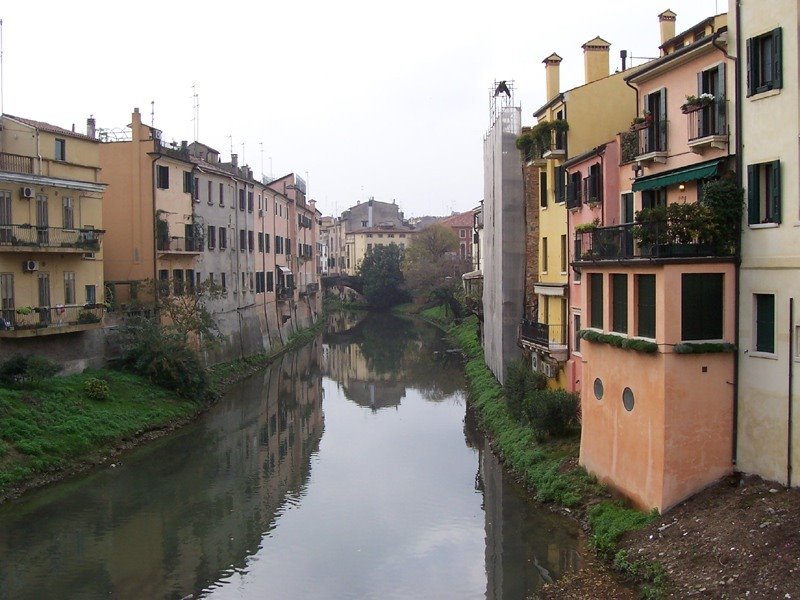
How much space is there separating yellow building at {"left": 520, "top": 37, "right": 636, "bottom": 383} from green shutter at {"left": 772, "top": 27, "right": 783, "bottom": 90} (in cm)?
1134

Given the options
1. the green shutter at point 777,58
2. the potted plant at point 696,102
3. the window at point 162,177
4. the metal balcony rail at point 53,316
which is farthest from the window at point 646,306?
the window at point 162,177

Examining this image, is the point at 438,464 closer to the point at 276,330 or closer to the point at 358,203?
A: the point at 276,330

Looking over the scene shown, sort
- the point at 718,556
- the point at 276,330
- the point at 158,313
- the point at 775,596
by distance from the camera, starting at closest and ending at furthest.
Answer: the point at 775,596 → the point at 718,556 → the point at 158,313 → the point at 276,330

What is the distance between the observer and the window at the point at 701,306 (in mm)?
17578

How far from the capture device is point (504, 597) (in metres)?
16.8

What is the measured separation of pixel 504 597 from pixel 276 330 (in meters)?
43.8

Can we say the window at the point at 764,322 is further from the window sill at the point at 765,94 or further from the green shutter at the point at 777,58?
the green shutter at the point at 777,58

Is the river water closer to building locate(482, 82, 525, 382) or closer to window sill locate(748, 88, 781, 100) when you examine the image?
building locate(482, 82, 525, 382)

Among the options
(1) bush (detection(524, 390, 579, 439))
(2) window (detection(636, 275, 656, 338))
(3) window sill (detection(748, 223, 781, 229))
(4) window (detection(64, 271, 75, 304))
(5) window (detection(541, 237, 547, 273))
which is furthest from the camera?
(4) window (detection(64, 271, 75, 304))

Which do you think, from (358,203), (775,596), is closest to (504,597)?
(775,596)

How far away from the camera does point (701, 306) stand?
17.6m

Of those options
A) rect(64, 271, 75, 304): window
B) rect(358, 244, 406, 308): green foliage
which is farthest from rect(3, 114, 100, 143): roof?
rect(358, 244, 406, 308): green foliage

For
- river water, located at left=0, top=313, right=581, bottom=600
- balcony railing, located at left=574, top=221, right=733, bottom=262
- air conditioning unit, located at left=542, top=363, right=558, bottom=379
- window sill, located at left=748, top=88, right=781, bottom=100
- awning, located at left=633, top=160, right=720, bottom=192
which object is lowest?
river water, located at left=0, top=313, right=581, bottom=600

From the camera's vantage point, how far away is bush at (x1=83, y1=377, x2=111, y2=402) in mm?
30484
